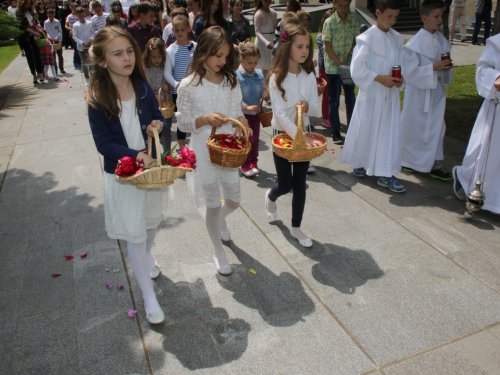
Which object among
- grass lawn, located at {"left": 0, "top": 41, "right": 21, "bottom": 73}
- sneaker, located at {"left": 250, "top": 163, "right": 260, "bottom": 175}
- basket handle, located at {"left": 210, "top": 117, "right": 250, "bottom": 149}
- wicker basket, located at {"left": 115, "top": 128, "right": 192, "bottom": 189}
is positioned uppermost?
basket handle, located at {"left": 210, "top": 117, "right": 250, "bottom": 149}

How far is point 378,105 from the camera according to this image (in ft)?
17.8

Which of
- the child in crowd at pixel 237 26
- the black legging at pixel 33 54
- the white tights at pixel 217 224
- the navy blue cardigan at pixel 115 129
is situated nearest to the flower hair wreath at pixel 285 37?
the navy blue cardigan at pixel 115 129

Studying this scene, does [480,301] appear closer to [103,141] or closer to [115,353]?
[115,353]

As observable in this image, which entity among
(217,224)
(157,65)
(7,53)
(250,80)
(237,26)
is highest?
(237,26)

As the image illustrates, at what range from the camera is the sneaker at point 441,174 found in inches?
225

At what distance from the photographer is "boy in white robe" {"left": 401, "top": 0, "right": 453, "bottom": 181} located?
5250 millimetres

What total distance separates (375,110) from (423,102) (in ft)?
2.26

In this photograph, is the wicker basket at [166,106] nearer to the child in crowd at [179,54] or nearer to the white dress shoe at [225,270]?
the child in crowd at [179,54]

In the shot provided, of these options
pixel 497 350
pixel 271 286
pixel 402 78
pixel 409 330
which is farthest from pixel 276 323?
pixel 402 78

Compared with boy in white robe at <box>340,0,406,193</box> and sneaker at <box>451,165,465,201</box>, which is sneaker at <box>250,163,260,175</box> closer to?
boy in white robe at <box>340,0,406,193</box>

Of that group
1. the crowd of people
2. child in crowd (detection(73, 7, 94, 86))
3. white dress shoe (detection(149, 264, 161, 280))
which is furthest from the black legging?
white dress shoe (detection(149, 264, 161, 280))

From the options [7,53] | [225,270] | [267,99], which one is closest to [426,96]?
[267,99]

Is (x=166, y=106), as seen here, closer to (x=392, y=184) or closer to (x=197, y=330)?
(x=392, y=184)

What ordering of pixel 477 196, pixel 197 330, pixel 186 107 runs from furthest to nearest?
pixel 477 196, pixel 186 107, pixel 197 330
